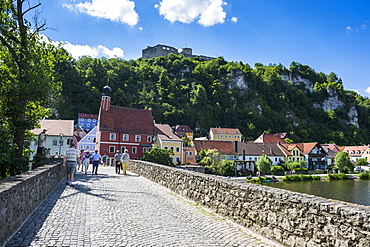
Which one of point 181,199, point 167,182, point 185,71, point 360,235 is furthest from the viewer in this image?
point 185,71

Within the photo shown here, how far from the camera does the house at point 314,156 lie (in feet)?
252

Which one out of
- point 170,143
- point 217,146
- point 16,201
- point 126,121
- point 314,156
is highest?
point 126,121

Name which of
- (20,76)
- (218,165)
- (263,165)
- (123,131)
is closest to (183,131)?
(263,165)

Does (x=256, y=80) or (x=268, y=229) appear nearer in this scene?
(x=268, y=229)

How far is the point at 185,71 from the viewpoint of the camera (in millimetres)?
136375

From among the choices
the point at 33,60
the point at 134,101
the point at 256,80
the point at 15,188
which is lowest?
the point at 15,188

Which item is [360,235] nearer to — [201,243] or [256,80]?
[201,243]

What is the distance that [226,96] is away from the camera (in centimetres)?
13362

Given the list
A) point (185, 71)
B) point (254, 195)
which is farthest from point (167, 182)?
point (185, 71)

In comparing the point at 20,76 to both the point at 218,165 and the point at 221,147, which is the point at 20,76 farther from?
the point at 221,147

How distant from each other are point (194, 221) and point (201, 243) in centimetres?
177

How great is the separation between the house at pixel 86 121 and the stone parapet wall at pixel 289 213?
88.1 metres

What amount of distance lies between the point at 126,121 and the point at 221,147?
27.1m

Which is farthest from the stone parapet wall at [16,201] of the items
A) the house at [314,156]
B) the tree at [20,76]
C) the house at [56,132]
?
the house at [314,156]
